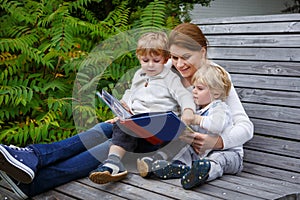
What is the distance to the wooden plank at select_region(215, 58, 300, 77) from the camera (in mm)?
3088

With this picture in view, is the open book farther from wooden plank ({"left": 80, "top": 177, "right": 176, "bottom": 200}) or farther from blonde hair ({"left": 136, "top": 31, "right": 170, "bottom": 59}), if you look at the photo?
blonde hair ({"left": 136, "top": 31, "right": 170, "bottom": 59})

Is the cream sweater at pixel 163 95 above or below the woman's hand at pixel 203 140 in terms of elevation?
above

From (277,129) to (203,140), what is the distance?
552 mm

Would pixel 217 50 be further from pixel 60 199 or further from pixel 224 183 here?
pixel 60 199

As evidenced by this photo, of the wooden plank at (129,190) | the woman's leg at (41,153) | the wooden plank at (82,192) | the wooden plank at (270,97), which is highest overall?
the wooden plank at (270,97)

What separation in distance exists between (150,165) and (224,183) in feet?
1.24

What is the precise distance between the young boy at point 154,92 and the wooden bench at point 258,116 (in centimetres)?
17

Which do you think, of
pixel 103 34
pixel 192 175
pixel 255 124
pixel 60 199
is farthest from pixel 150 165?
pixel 103 34

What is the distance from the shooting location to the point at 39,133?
3.65 m

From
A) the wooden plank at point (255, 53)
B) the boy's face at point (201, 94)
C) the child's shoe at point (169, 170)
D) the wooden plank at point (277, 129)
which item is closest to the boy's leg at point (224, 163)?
the child's shoe at point (169, 170)

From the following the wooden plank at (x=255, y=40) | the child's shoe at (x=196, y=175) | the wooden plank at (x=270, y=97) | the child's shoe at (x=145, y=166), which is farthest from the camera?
the wooden plank at (x=255, y=40)

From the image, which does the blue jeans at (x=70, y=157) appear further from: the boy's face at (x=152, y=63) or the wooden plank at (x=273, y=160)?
the wooden plank at (x=273, y=160)

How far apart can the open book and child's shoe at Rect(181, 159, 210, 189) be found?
212mm

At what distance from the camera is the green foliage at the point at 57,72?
3721mm
